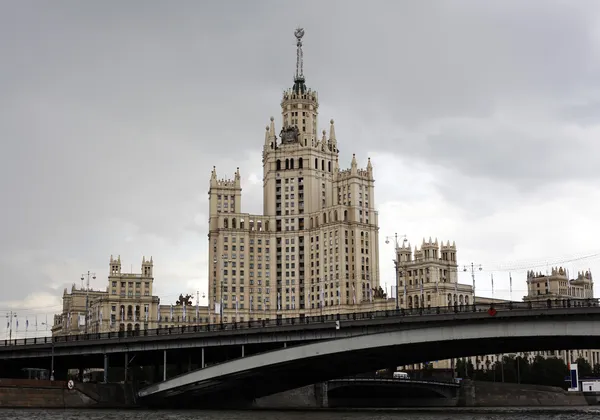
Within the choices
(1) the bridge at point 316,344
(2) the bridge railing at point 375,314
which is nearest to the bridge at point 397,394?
(1) the bridge at point 316,344

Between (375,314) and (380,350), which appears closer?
(380,350)

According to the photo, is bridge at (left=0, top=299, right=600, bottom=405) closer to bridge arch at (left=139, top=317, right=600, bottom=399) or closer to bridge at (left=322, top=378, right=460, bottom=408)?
bridge arch at (left=139, top=317, right=600, bottom=399)

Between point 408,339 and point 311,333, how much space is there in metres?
13.0

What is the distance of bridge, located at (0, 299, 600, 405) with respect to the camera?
3460 inches

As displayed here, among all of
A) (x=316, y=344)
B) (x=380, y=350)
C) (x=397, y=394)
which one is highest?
(x=316, y=344)

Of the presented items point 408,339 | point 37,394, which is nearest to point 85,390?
point 37,394

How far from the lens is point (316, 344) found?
314 feet

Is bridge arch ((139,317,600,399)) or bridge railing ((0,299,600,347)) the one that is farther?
bridge arch ((139,317,600,399))

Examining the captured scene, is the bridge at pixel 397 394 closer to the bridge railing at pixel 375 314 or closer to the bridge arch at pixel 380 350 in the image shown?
the bridge arch at pixel 380 350

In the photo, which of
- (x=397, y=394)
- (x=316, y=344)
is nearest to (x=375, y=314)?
(x=316, y=344)

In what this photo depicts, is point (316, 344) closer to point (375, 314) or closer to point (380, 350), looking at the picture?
point (380, 350)

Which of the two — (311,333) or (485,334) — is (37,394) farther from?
(485,334)

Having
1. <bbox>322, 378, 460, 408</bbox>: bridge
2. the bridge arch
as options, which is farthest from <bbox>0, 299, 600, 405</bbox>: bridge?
<bbox>322, 378, 460, 408</bbox>: bridge

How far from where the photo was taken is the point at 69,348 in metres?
117
